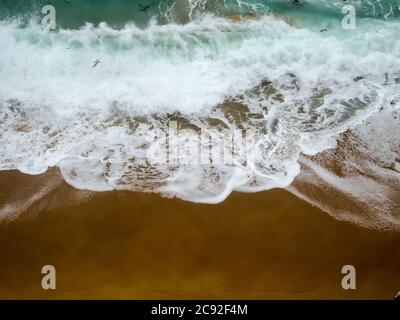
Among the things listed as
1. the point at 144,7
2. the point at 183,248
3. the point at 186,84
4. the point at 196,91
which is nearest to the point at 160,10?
the point at 144,7

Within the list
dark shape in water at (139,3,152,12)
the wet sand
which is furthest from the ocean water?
the wet sand

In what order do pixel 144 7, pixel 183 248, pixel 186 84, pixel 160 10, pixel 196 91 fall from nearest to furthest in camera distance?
pixel 183 248 → pixel 196 91 → pixel 186 84 → pixel 160 10 → pixel 144 7

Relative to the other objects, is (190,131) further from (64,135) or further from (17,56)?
(17,56)

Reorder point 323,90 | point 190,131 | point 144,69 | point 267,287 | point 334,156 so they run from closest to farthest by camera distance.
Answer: point 267,287 < point 334,156 < point 190,131 < point 323,90 < point 144,69

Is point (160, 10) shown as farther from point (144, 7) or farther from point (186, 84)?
point (186, 84)

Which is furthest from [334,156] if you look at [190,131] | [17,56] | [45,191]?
[17,56]

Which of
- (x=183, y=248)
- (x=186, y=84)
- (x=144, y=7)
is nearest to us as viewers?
(x=183, y=248)

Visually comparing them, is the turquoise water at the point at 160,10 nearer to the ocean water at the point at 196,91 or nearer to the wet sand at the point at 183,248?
the ocean water at the point at 196,91
